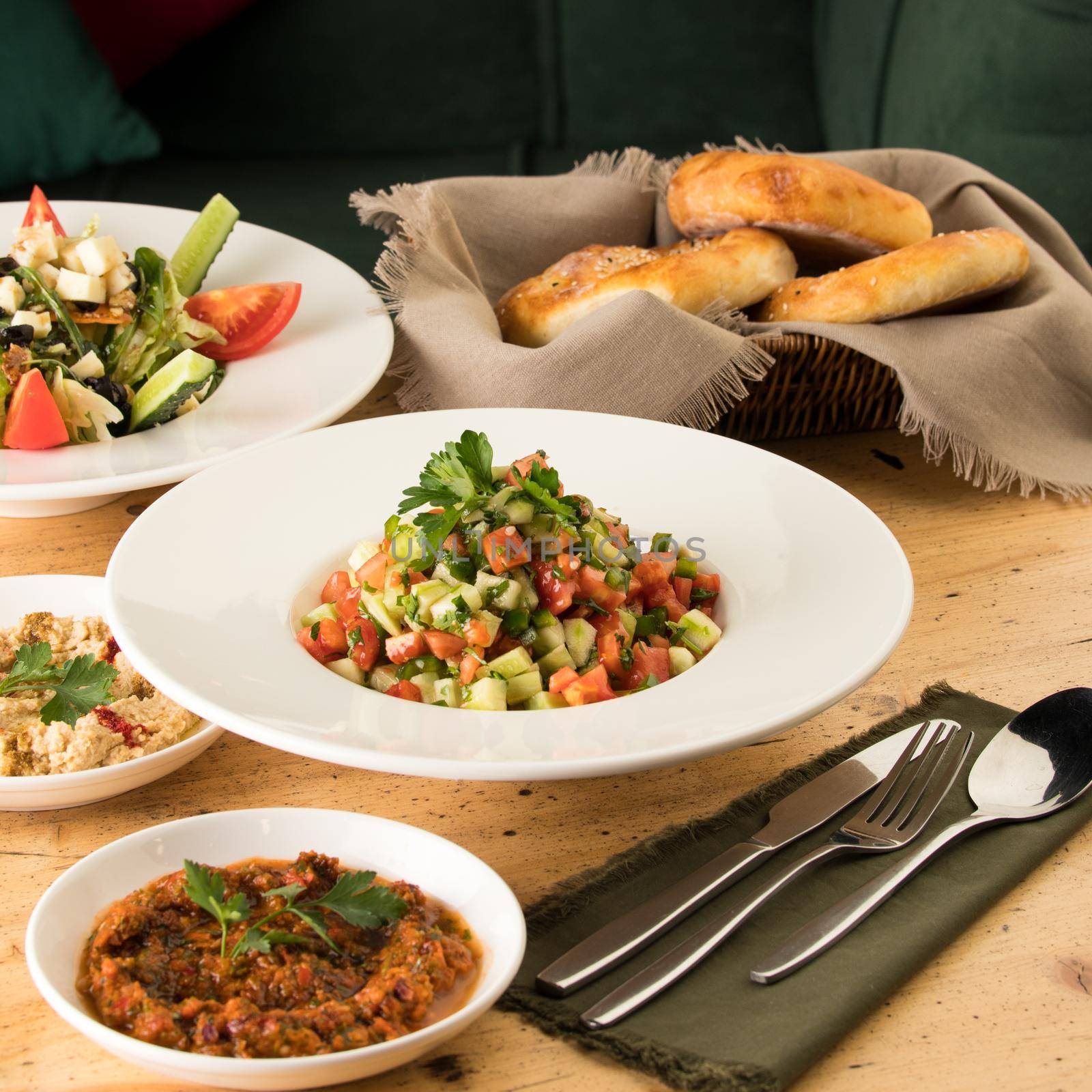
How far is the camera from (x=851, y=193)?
7.19 feet

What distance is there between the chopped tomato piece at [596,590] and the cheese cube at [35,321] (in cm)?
114

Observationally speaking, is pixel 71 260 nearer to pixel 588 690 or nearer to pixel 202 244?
pixel 202 244

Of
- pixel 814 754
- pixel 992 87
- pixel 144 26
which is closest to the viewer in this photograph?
pixel 814 754

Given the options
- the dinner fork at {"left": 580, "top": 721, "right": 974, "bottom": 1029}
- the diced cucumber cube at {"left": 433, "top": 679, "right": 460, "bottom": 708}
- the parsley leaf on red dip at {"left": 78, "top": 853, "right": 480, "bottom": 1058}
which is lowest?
the dinner fork at {"left": 580, "top": 721, "right": 974, "bottom": 1029}

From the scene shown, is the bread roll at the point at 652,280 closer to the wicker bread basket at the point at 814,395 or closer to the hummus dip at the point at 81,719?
the wicker bread basket at the point at 814,395

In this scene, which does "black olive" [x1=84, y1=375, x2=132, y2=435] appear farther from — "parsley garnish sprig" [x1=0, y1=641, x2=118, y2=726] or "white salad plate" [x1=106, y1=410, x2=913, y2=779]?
"parsley garnish sprig" [x1=0, y1=641, x2=118, y2=726]

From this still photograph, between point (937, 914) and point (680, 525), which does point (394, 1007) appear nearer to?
point (937, 914)

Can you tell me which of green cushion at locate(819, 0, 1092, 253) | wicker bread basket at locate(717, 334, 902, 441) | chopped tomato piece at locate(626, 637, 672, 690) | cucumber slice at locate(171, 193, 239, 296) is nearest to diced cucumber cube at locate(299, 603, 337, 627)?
chopped tomato piece at locate(626, 637, 672, 690)

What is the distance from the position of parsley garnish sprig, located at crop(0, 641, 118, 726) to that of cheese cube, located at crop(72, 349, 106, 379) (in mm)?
778

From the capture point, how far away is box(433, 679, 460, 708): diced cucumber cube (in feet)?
4.21

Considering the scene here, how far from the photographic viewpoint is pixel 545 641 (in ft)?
4.45

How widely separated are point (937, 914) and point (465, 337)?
1242mm

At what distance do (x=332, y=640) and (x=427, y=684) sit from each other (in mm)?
120

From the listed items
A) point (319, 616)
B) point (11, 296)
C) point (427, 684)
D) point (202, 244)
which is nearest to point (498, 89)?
point (202, 244)
